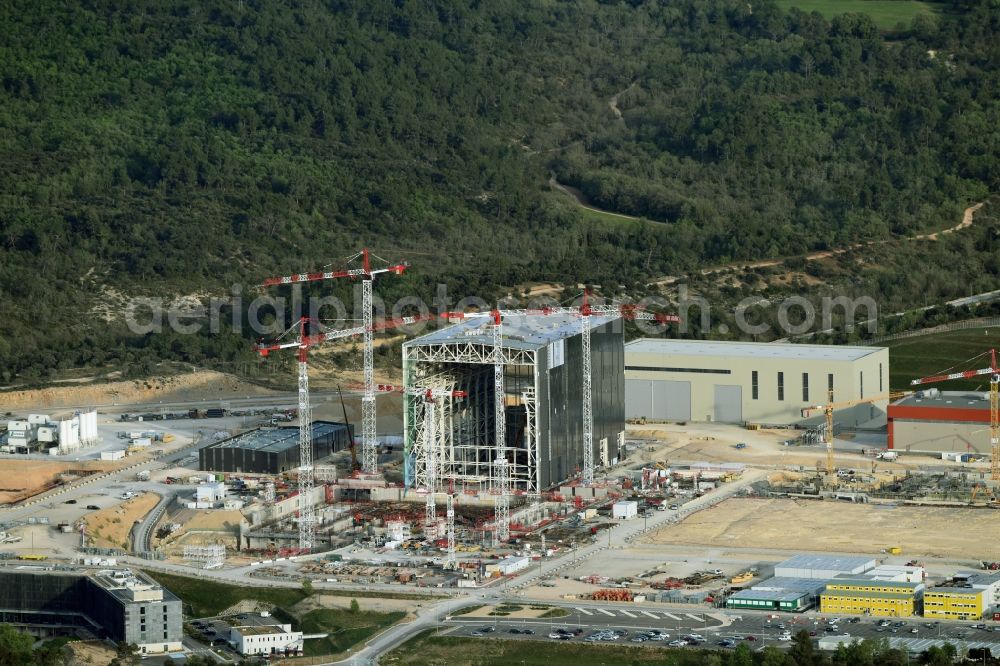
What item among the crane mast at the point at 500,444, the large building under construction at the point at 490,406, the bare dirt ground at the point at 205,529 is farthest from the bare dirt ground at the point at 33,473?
the crane mast at the point at 500,444

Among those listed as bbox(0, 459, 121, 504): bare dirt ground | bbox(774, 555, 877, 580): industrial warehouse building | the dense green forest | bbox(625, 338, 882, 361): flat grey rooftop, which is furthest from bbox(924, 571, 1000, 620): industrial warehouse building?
the dense green forest

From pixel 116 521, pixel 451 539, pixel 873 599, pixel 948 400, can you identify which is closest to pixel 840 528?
pixel 873 599

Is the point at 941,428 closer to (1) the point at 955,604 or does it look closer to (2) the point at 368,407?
(2) the point at 368,407

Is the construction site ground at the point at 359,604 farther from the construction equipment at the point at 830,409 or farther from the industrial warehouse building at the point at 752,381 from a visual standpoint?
the industrial warehouse building at the point at 752,381

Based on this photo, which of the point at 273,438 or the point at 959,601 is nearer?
the point at 959,601

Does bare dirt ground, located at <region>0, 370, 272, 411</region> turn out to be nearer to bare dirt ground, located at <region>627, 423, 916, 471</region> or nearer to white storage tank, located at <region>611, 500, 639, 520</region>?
bare dirt ground, located at <region>627, 423, 916, 471</region>
